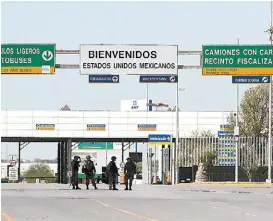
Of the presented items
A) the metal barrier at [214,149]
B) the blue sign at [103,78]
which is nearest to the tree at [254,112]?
the metal barrier at [214,149]

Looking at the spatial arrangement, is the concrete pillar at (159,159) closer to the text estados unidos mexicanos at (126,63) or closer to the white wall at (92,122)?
the white wall at (92,122)

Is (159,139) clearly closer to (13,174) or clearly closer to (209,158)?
(209,158)

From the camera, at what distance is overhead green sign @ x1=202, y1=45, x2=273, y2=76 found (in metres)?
41.1

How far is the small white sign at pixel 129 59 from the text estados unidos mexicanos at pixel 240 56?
1.57m

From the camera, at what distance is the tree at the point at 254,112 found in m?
76.7

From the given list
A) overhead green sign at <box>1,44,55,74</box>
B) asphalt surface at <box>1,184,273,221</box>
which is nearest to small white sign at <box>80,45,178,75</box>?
overhead green sign at <box>1,44,55,74</box>

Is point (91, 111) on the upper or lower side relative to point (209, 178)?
upper

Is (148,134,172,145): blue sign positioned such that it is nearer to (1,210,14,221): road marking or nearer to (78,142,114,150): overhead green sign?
(1,210,14,221): road marking

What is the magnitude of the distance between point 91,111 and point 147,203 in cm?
6893

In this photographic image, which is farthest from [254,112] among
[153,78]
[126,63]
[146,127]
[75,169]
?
[75,169]

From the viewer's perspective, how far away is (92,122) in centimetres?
9394

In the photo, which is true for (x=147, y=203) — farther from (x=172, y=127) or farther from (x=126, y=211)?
(x=172, y=127)

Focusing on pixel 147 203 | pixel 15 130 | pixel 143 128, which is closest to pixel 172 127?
pixel 143 128

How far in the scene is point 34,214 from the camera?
68.3 ft
